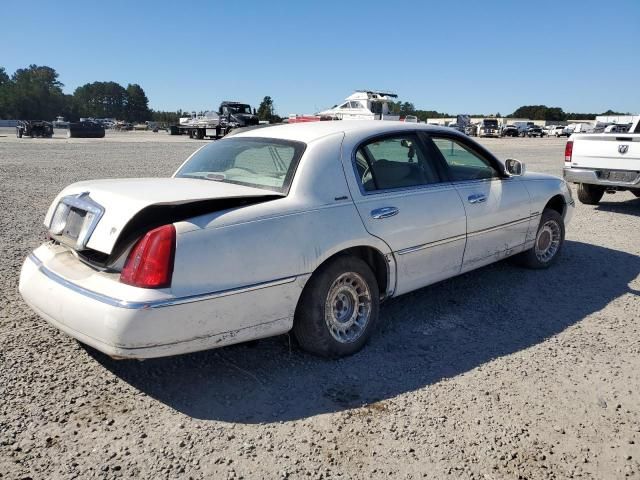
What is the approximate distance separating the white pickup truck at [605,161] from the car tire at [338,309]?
22.0ft

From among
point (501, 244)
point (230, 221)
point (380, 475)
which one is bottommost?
point (380, 475)

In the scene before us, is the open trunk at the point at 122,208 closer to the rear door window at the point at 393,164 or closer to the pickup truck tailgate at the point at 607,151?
the rear door window at the point at 393,164

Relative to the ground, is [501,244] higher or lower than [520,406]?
higher

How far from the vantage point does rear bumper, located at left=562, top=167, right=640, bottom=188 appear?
328 inches

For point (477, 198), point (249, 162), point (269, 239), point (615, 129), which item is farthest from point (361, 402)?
point (615, 129)

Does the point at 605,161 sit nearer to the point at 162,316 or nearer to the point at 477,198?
the point at 477,198

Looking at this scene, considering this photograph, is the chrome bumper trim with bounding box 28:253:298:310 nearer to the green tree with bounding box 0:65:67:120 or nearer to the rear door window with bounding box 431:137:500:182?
the rear door window with bounding box 431:137:500:182

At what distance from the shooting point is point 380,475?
7.85ft

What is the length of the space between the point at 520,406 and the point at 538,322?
1.35 m

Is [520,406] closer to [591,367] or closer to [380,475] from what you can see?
[591,367]

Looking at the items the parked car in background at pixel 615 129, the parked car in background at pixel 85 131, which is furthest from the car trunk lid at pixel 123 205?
the parked car in background at pixel 85 131

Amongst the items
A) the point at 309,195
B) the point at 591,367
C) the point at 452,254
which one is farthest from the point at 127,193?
the point at 591,367

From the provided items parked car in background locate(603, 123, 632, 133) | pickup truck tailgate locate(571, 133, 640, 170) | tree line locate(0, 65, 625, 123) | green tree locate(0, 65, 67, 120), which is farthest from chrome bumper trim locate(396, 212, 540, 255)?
green tree locate(0, 65, 67, 120)

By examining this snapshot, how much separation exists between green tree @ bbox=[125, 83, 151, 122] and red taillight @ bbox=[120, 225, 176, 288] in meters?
181
